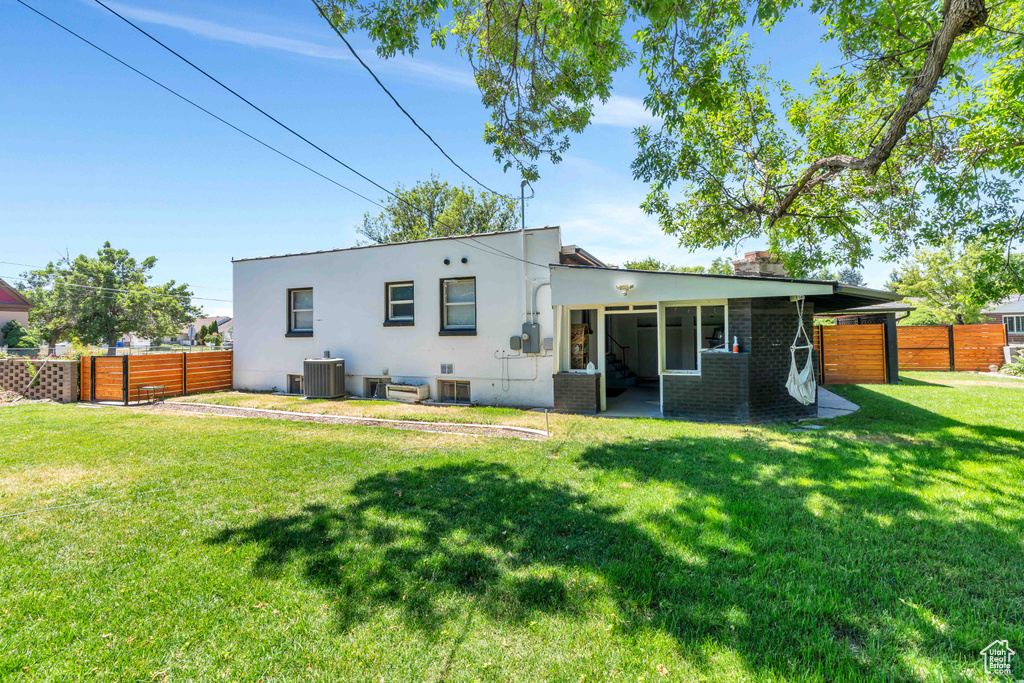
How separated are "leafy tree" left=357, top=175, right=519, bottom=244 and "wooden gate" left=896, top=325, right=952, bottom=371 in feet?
69.7

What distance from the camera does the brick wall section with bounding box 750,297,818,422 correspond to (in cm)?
866

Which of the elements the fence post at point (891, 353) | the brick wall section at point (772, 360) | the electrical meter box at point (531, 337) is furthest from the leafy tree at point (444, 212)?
the brick wall section at point (772, 360)

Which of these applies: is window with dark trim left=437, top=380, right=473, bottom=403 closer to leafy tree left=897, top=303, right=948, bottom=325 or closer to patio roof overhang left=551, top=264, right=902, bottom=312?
patio roof overhang left=551, top=264, right=902, bottom=312

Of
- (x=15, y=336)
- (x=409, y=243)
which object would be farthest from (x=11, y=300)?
(x=409, y=243)

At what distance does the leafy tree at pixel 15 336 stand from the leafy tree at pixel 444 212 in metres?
25.3

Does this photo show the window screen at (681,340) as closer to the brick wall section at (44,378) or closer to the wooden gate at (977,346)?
the wooden gate at (977,346)

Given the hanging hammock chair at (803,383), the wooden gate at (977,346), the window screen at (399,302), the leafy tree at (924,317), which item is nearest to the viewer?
the hanging hammock chair at (803,383)

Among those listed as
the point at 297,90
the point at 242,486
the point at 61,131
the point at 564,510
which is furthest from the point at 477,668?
the point at 61,131

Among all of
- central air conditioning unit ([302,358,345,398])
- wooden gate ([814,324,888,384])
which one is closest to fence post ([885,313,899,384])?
wooden gate ([814,324,888,384])

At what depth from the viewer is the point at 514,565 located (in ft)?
10.6

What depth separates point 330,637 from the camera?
96.1 inches

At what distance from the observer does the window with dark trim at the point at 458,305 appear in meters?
11.6

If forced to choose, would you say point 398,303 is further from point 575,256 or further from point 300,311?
point 575,256

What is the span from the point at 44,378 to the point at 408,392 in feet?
33.8
